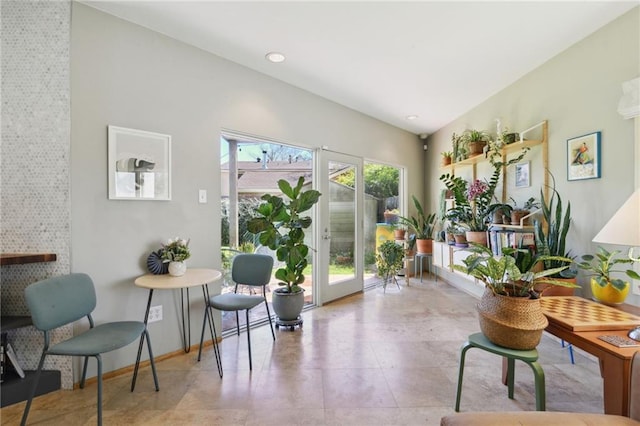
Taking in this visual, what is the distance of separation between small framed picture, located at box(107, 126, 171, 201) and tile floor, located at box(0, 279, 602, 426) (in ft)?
4.46

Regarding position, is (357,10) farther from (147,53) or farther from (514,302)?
(514,302)

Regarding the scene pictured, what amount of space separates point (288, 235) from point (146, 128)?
5.07 feet

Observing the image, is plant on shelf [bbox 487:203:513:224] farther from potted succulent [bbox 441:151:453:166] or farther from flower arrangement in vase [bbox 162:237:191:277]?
flower arrangement in vase [bbox 162:237:191:277]

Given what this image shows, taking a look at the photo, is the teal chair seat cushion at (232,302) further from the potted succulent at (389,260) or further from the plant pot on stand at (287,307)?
the potted succulent at (389,260)

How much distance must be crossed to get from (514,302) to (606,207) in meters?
1.61

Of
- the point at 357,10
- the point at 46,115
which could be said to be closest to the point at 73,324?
the point at 46,115

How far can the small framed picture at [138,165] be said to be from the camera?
231cm

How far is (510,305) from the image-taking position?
1.56 metres

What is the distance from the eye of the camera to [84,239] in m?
2.20

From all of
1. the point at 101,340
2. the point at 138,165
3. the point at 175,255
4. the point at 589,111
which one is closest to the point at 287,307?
the point at 175,255

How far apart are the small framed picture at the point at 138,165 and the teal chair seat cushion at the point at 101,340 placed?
3.01ft

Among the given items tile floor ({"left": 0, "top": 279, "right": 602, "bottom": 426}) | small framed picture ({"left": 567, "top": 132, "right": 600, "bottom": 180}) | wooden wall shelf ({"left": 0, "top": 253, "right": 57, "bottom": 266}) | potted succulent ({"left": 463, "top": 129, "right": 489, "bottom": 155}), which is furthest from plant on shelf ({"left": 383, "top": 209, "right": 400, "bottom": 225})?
wooden wall shelf ({"left": 0, "top": 253, "right": 57, "bottom": 266})

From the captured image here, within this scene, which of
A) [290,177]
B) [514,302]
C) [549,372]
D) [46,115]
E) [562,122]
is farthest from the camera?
[290,177]

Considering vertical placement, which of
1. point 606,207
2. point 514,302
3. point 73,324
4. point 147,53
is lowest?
point 73,324
